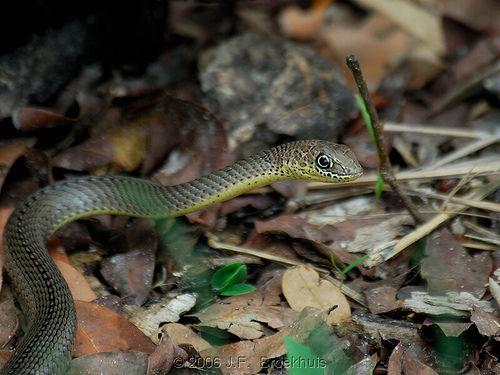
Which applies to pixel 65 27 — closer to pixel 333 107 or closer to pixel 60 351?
pixel 333 107

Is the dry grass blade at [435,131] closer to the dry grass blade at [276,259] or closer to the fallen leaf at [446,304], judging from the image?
the dry grass blade at [276,259]

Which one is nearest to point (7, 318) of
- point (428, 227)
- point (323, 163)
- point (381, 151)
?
point (323, 163)

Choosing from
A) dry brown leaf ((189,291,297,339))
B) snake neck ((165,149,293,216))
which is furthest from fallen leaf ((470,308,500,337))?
snake neck ((165,149,293,216))

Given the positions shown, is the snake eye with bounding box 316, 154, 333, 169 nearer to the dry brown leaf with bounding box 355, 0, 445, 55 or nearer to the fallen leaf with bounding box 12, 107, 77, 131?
the fallen leaf with bounding box 12, 107, 77, 131

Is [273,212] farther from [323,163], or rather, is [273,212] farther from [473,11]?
A: [473,11]

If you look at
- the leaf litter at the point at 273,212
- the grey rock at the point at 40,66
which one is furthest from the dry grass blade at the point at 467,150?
the grey rock at the point at 40,66

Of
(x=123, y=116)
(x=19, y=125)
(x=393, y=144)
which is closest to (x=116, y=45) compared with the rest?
(x=123, y=116)
